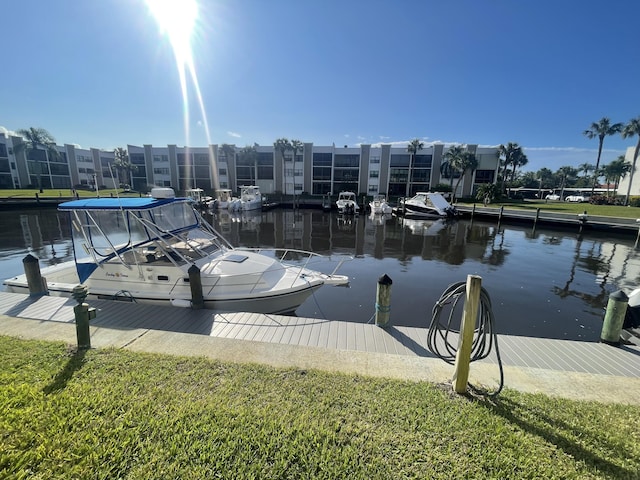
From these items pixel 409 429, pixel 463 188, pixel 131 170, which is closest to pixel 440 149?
pixel 463 188

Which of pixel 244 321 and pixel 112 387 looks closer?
pixel 112 387

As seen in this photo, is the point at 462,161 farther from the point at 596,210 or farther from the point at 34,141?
the point at 34,141

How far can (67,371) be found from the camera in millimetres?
3799

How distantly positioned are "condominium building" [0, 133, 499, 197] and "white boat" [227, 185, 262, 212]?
19.0m

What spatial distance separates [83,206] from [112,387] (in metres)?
5.95

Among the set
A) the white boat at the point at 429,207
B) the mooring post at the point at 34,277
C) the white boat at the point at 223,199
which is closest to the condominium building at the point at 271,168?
the white boat at the point at 223,199

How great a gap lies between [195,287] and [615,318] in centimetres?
917

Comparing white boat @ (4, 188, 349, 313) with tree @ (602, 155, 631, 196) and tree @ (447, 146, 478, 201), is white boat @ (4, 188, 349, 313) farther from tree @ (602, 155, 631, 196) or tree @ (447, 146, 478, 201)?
tree @ (602, 155, 631, 196)

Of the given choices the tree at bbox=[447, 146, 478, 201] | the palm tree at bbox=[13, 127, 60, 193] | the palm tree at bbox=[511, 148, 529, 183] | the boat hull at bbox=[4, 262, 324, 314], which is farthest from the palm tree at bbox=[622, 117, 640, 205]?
the palm tree at bbox=[13, 127, 60, 193]

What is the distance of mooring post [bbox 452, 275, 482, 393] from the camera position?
3336 mm

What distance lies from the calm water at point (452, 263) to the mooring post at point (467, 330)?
466 cm

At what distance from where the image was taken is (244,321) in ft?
21.5

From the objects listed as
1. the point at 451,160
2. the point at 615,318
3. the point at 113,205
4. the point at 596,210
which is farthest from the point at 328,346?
the point at 451,160

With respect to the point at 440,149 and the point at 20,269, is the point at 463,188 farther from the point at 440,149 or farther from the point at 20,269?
the point at 20,269
